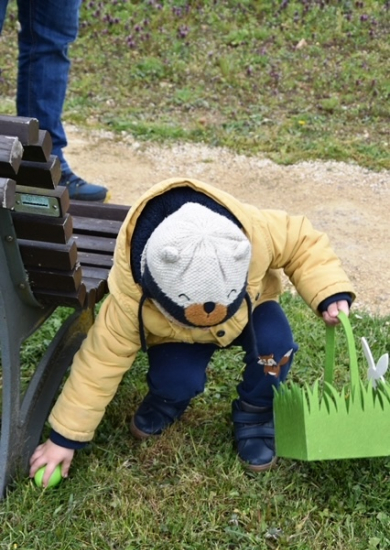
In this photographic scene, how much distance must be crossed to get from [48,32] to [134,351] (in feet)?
5.77

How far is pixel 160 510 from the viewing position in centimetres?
224

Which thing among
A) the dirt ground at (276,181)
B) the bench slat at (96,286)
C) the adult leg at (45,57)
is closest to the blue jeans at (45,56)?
the adult leg at (45,57)

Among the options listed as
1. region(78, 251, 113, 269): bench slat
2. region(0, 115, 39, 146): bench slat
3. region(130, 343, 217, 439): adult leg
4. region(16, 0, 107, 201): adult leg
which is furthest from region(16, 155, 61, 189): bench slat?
region(16, 0, 107, 201): adult leg

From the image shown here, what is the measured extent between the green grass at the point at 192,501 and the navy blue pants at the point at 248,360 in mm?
208

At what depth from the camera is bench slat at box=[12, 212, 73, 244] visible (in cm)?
190

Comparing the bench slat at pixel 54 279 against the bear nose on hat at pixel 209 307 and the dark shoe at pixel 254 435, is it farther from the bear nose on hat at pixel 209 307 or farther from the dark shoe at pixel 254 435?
the dark shoe at pixel 254 435

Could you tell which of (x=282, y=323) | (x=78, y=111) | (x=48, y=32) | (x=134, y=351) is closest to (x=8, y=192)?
(x=134, y=351)

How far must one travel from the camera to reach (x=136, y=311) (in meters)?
2.20

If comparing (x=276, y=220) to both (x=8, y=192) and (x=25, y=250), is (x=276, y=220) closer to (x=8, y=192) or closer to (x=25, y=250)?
(x=25, y=250)

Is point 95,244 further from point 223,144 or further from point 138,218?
point 223,144

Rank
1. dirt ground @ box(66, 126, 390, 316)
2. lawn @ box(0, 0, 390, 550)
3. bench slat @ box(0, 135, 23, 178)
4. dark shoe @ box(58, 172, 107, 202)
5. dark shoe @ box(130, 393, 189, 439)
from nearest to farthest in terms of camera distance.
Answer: bench slat @ box(0, 135, 23, 178), lawn @ box(0, 0, 390, 550), dark shoe @ box(130, 393, 189, 439), dark shoe @ box(58, 172, 107, 202), dirt ground @ box(66, 126, 390, 316)

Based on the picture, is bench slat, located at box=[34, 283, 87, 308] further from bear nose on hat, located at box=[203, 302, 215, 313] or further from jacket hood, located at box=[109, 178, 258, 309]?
bear nose on hat, located at box=[203, 302, 215, 313]

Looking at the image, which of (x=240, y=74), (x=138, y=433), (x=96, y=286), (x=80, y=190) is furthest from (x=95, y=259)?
(x=240, y=74)

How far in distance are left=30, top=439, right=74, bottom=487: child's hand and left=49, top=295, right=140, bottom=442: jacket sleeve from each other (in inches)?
2.8
